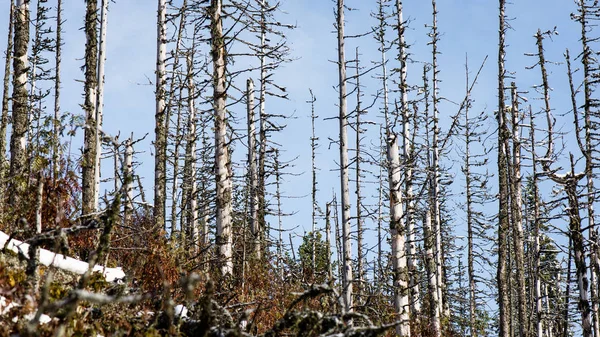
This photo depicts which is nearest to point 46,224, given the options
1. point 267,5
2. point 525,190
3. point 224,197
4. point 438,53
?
point 224,197

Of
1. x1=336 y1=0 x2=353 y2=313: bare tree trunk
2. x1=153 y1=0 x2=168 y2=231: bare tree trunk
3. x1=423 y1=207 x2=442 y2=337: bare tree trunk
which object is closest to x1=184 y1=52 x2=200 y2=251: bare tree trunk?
x1=153 y1=0 x2=168 y2=231: bare tree trunk

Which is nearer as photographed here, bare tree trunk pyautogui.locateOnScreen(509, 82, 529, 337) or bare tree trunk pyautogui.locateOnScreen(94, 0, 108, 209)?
bare tree trunk pyautogui.locateOnScreen(94, 0, 108, 209)

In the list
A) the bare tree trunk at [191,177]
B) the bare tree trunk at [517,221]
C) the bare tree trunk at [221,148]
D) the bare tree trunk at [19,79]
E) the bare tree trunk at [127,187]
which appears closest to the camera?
the bare tree trunk at [127,187]

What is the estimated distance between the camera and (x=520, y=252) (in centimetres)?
2000

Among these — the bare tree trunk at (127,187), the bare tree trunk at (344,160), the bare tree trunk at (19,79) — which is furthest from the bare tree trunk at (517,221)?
the bare tree trunk at (19,79)

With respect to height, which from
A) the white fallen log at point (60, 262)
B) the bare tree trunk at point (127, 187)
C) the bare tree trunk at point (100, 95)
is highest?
the bare tree trunk at point (100, 95)

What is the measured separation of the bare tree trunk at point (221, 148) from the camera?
1183 centimetres

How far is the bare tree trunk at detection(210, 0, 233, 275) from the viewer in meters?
Answer: 11.8

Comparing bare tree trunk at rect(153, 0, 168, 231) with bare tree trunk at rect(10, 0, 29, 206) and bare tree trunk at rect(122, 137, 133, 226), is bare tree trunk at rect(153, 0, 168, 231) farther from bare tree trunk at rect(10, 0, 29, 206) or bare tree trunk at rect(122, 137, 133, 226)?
bare tree trunk at rect(10, 0, 29, 206)

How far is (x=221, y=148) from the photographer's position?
12.1m

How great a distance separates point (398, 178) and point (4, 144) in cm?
762

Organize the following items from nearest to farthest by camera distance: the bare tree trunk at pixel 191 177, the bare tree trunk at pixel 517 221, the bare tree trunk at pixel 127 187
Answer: the bare tree trunk at pixel 127 187 → the bare tree trunk at pixel 191 177 → the bare tree trunk at pixel 517 221

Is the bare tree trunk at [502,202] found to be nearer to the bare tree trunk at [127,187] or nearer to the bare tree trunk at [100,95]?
the bare tree trunk at [127,187]

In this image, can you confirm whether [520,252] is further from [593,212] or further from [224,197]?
[224,197]
